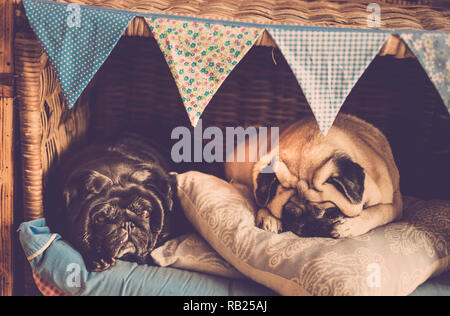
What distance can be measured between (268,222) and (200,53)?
77cm

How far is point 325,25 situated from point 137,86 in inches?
50.7

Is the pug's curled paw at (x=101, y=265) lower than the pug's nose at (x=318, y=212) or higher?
lower

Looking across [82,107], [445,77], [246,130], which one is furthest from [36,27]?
[445,77]

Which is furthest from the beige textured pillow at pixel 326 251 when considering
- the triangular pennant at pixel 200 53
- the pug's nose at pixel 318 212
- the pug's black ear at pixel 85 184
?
the triangular pennant at pixel 200 53

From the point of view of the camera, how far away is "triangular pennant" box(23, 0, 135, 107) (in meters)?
1.63

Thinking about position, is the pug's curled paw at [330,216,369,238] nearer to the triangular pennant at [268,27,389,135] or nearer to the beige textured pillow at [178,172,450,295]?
the beige textured pillow at [178,172,450,295]

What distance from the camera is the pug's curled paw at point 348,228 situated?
180 centimetres

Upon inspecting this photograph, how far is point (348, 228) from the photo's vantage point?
1.81 metres

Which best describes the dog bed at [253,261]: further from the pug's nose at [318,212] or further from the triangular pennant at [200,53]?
the triangular pennant at [200,53]

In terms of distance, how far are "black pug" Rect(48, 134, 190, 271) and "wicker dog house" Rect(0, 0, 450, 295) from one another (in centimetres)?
14

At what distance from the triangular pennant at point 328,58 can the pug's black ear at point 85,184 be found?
96 centimetres

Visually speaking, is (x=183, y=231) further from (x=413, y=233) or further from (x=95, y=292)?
(x=413, y=233)

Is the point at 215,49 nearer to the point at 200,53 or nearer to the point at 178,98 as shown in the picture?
the point at 200,53
